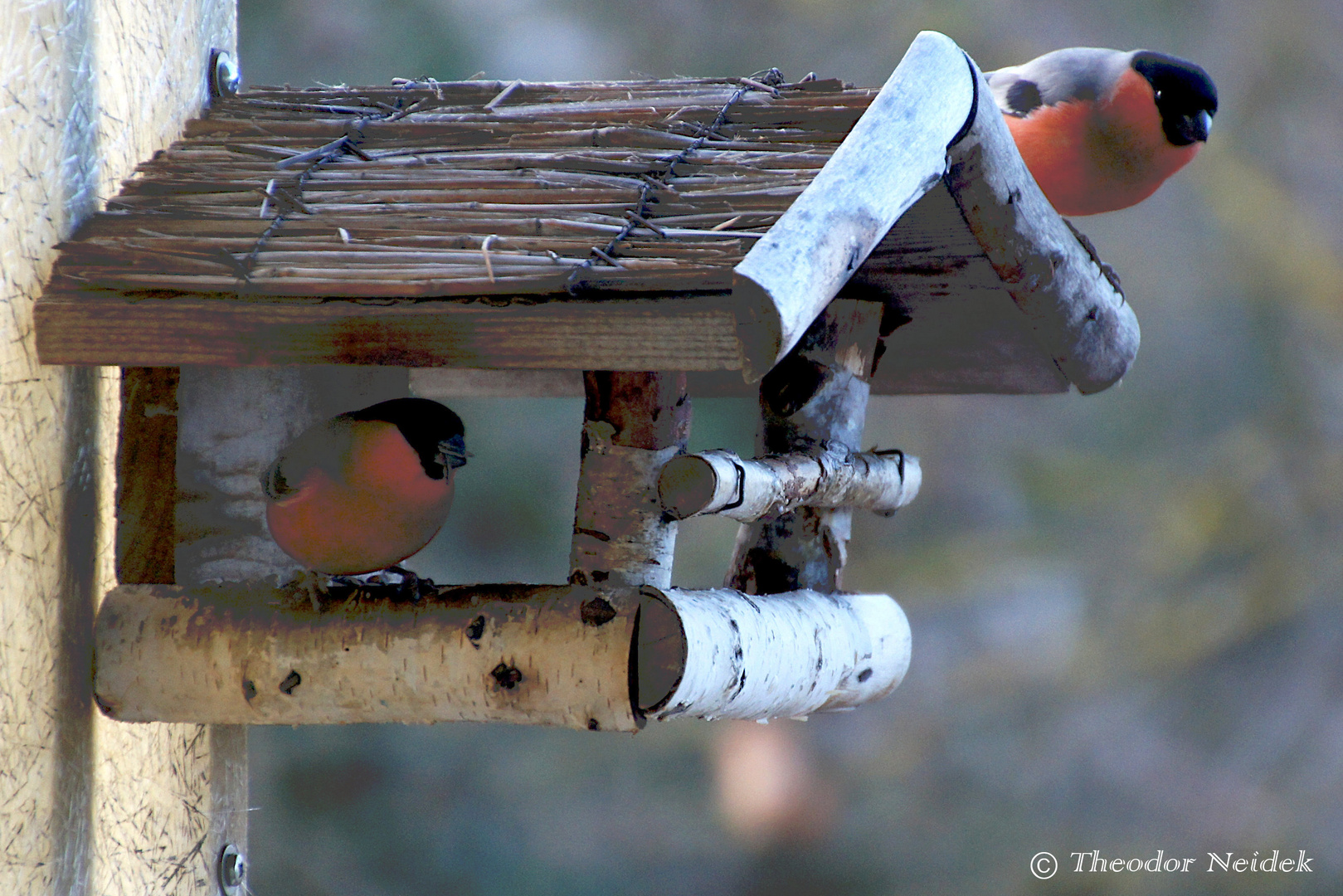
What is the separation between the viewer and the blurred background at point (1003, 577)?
560 cm

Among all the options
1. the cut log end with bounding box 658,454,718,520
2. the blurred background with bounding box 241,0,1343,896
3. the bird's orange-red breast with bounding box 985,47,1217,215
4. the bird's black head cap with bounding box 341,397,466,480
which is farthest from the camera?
the blurred background with bounding box 241,0,1343,896

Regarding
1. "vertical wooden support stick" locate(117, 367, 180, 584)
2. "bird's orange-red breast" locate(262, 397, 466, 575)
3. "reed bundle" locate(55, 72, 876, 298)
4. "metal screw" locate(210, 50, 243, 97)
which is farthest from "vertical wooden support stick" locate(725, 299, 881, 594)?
"metal screw" locate(210, 50, 243, 97)

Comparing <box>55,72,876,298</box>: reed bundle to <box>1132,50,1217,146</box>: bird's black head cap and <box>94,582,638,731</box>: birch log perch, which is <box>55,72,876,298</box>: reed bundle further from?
<box>1132,50,1217,146</box>: bird's black head cap

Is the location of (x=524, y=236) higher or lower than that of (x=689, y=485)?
higher

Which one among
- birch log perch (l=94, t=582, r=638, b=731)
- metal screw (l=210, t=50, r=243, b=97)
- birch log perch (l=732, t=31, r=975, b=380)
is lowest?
birch log perch (l=94, t=582, r=638, b=731)

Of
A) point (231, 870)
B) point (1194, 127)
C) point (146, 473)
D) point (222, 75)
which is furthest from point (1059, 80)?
point (231, 870)

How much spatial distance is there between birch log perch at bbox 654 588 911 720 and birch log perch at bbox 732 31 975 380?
1.36 ft

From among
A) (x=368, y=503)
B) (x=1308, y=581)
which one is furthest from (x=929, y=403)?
(x=368, y=503)

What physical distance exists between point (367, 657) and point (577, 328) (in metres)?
0.54

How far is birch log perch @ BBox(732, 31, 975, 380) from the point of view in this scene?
4.03 ft

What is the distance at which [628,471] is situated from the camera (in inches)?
70.7

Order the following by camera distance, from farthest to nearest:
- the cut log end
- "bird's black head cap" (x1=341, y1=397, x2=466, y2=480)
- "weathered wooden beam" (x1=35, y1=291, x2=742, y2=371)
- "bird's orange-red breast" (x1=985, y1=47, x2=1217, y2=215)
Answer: "bird's orange-red breast" (x1=985, y1=47, x2=1217, y2=215) → "bird's black head cap" (x1=341, y1=397, x2=466, y2=480) → the cut log end → "weathered wooden beam" (x1=35, y1=291, x2=742, y2=371)

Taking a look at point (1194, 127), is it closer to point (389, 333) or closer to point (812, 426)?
point (812, 426)

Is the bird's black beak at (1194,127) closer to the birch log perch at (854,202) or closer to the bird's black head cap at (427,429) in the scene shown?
the birch log perch at (854,202)
